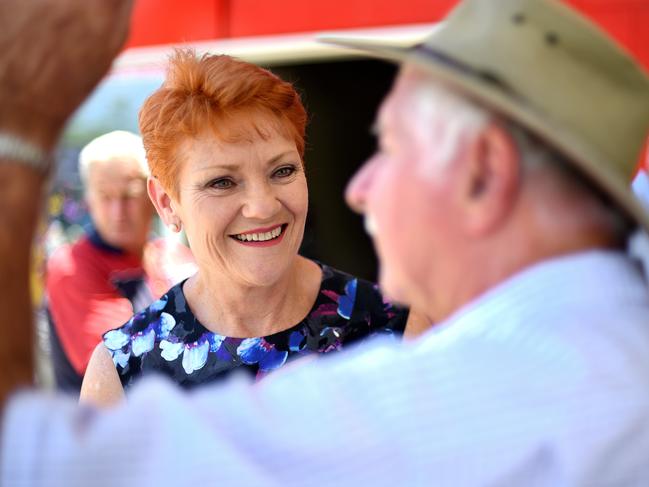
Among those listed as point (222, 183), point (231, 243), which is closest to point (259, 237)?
point (231, 243)

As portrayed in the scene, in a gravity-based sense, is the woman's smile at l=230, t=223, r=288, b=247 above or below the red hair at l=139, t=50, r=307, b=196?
below

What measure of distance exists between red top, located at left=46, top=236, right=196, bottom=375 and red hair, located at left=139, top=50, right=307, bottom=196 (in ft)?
3.75

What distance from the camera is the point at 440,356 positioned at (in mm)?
1109

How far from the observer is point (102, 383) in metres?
2.38

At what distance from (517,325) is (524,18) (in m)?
0.41

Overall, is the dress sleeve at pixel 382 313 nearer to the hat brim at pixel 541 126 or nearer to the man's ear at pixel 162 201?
the man's ear at pixel 162 201

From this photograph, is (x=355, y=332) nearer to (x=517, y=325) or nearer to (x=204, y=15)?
(x=517, y=325)

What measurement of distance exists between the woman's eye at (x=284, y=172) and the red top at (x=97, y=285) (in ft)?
3.76

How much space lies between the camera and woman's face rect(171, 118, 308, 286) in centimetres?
234

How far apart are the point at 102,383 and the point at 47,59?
1.48m

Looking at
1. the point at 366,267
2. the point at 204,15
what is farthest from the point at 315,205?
the point at 204,15

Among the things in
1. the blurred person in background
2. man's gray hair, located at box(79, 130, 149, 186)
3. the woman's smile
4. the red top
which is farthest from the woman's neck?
man's gray hair, located at box(79, 130, 149, 186)

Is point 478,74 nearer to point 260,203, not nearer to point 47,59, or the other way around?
point 47,59

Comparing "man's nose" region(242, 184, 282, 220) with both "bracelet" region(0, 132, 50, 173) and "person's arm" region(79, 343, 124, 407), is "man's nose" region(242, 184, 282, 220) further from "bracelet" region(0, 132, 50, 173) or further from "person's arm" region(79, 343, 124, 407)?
"bracelet" region(0, 132, 50, 173)
